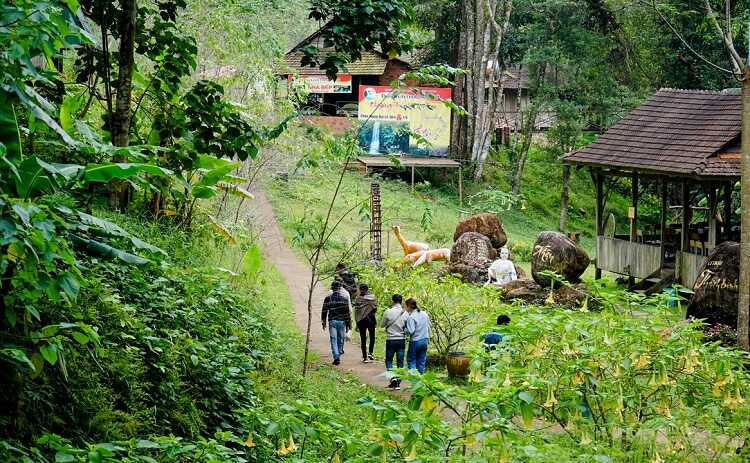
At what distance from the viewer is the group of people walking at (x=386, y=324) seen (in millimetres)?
13750

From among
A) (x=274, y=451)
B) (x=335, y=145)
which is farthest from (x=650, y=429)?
(x=335, y=145)

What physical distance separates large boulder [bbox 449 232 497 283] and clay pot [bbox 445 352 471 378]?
336 inches

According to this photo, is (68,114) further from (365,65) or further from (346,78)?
(365,65)

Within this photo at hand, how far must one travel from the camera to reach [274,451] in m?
8.01

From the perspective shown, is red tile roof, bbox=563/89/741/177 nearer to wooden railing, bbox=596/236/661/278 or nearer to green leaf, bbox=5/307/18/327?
wooden railing, bbox=596/236/661/278

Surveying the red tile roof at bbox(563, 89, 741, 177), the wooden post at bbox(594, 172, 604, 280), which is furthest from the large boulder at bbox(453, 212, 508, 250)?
the red tile roof at bbox(563, 89, 741, 177)

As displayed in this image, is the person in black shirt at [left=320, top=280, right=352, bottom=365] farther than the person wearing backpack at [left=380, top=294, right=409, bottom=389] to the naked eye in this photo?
Yes

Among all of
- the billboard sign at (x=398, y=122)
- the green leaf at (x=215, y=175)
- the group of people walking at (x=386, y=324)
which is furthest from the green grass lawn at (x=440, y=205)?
the green leaf at (x=215, y=175)

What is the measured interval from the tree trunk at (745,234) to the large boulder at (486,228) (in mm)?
12221

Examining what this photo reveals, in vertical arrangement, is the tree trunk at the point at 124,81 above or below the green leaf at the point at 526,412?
above

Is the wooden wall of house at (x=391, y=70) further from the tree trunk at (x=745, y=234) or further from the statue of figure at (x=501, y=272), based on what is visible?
the tree trunk at (x=745, y=234)

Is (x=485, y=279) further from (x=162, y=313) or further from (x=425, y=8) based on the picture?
(x=425, y=8)

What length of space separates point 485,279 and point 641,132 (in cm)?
514

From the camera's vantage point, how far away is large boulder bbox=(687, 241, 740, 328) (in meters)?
16.6
